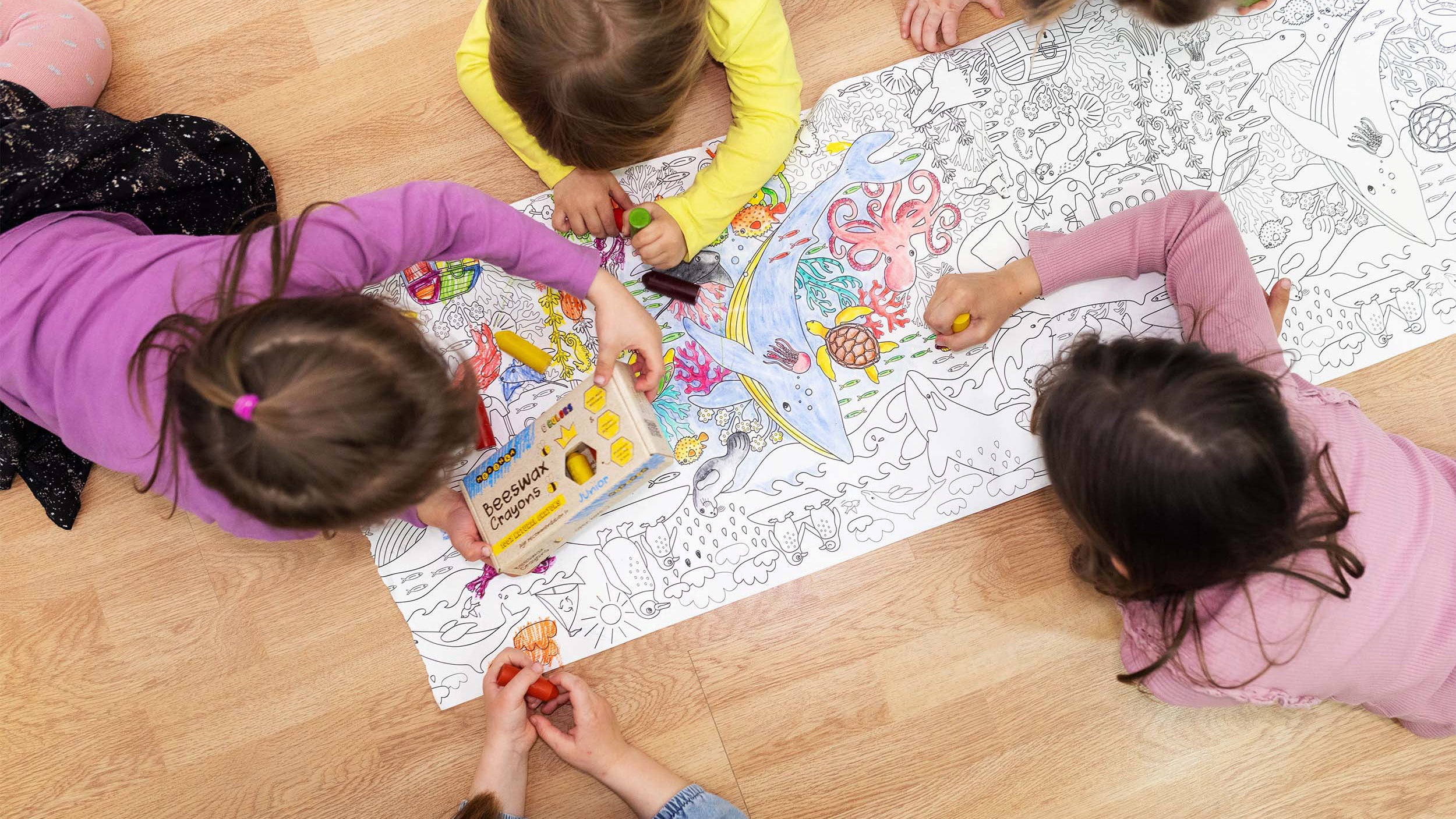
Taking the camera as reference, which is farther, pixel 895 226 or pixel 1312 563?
pixel 895 226

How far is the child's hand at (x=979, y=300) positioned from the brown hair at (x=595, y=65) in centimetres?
26

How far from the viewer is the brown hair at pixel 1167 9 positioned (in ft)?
2.02

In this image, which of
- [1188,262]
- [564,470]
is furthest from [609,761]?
[1188,262]

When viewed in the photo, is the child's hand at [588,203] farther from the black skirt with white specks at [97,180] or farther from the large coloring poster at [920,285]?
the black skirt with white specks at [97,180]

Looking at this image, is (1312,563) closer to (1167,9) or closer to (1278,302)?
(1278,302)

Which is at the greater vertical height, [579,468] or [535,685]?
[579,468]

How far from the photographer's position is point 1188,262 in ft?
2.13

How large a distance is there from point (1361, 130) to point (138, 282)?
975mm

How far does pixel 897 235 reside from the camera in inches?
28.0

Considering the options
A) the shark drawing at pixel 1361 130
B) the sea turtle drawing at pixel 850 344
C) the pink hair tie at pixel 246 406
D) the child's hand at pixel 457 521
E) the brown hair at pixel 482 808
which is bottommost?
the brown hair at pixel 482 808

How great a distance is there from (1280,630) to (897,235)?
0.40m

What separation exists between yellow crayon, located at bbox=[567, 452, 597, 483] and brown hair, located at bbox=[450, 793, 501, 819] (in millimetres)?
269

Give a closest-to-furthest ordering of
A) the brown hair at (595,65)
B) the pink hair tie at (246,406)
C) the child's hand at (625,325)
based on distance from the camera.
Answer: the pink hair tie at (246,406) → the brown hair at (595,65) → the child's hand at (625,325)

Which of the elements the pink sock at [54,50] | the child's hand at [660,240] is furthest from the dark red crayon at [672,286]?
the pink sock at [54,50]
